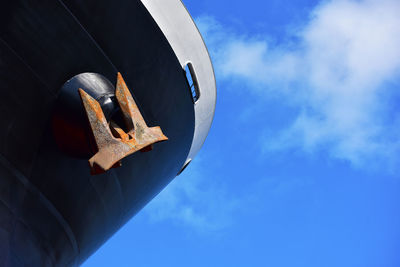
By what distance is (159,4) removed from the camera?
5828 mm

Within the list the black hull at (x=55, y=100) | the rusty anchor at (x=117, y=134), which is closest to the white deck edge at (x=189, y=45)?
the black hull at (x=55, y=100)

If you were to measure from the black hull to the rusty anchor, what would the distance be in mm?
710

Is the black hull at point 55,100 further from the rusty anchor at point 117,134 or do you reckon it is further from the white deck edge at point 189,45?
the rusty anchor at point 117,134

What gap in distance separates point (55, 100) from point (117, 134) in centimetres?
95

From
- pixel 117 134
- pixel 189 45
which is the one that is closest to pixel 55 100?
pixel 117 134

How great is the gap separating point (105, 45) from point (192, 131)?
10.7ft

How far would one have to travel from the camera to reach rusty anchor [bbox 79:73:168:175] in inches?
162

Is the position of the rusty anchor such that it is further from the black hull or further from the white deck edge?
the white deck edge

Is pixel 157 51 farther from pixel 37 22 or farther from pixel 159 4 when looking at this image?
pixel 37 22

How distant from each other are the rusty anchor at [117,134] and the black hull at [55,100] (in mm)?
710

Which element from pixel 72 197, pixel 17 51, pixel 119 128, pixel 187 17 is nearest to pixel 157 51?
pixel 187 17

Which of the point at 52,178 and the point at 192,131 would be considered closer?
the point at 52,178

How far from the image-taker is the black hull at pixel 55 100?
439 cm

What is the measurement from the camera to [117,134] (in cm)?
462
